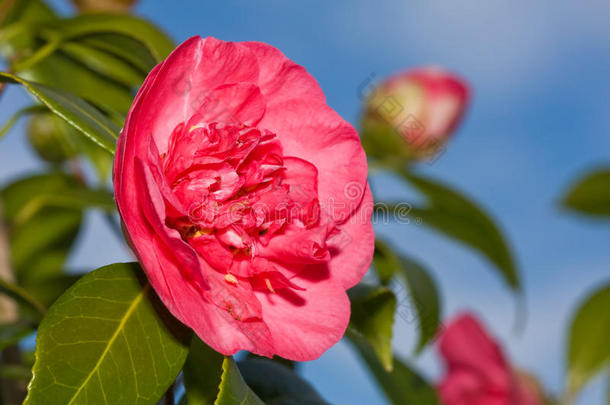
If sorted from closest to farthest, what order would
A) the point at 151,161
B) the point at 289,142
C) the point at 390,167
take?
1. the point at 151,161
2. the point at 289,142
3. the point at 390,167

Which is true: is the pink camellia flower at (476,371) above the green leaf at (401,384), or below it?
below

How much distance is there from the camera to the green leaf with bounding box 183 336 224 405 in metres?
0.55

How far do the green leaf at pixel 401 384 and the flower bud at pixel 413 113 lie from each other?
0.70 meters

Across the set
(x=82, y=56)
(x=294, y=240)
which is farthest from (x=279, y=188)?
(x=82, y=56)

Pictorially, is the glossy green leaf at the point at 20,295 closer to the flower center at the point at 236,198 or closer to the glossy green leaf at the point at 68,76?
the flower center at the point at 236,198

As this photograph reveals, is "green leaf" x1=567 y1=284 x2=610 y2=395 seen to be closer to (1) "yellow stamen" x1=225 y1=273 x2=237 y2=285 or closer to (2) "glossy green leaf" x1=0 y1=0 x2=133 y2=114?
(2) "glossy green leaf" x1=0 y1=0 x2=133 y2=114

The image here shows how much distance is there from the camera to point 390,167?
5.16 ft

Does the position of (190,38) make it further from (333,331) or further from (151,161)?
(333,331)

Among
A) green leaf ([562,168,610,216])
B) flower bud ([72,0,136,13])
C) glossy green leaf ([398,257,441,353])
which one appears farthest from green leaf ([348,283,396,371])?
green leaf ([562,168,610,216])

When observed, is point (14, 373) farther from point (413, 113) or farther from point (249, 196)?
point (413, 113)

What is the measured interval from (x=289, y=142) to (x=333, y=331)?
0.56ft

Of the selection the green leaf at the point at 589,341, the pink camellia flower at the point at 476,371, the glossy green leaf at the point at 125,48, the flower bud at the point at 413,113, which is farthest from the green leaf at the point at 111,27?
the green leaf at the point at 589,341

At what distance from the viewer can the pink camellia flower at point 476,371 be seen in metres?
1.63

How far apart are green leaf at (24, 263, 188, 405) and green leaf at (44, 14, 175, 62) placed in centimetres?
49
